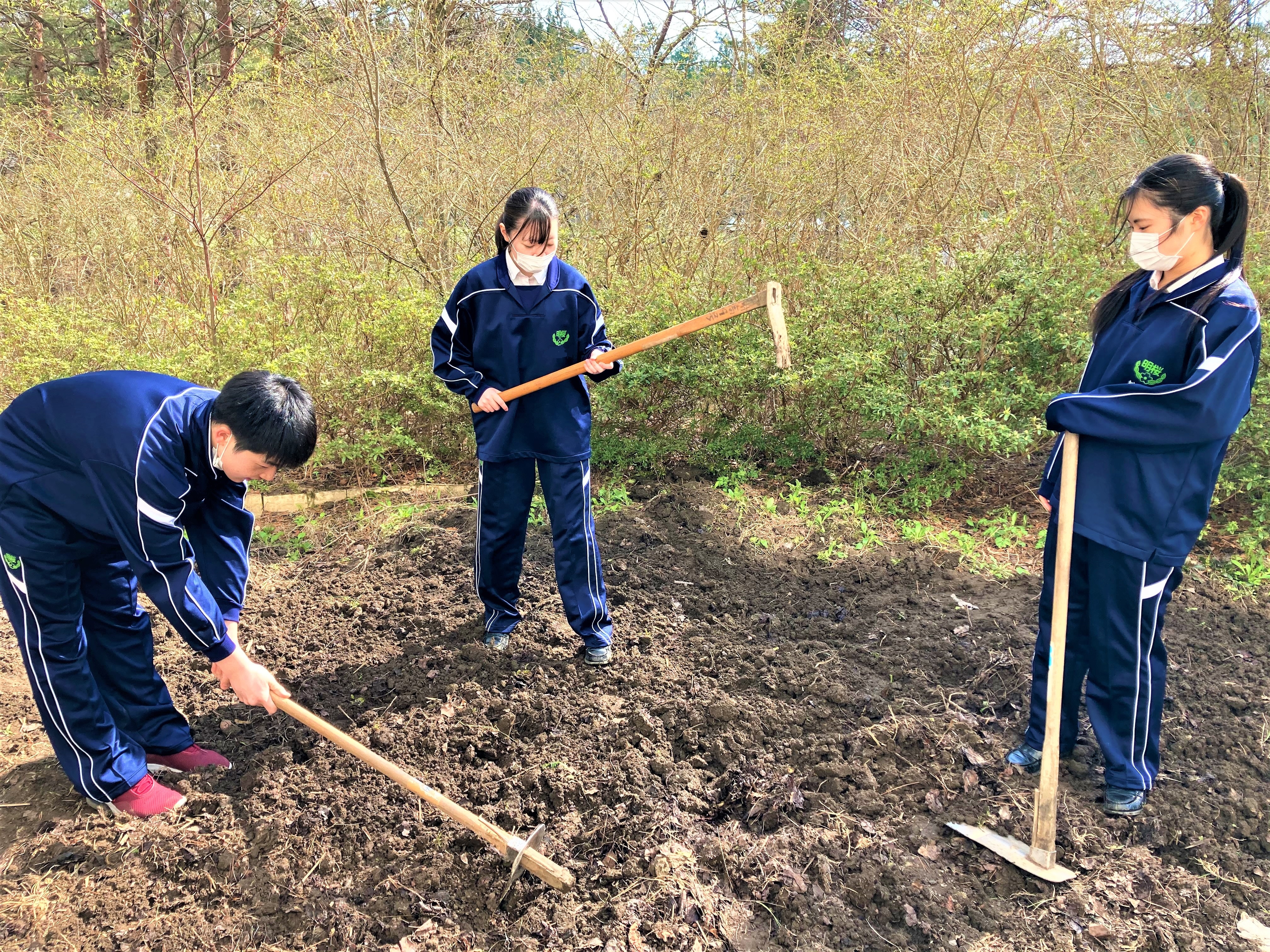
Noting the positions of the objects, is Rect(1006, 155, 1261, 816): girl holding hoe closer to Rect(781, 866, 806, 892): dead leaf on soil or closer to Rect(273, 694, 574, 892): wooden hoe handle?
Rect(781, 866, 806, 892): dead leaf on soil

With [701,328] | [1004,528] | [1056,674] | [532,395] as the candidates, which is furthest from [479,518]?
Answer: [1004,528]

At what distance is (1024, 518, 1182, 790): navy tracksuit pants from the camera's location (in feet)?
7.90

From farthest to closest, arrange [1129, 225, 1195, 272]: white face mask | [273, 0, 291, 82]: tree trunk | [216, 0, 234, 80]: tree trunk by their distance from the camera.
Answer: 1. [216, 0, 234, 80]: tree trunk
2. [273, 0, 291, 82]: tree trunk
3. [1129, 225, 1195, 272]: white face mask

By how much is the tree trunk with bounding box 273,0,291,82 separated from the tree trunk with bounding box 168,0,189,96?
0.71 metres

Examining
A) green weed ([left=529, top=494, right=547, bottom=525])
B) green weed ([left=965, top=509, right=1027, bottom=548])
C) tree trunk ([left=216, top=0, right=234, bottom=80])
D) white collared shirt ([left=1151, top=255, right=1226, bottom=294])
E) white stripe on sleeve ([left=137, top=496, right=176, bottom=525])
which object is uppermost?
tree trunk ([left=216, top=0, right=234, bottom=80])

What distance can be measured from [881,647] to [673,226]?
4130 mm

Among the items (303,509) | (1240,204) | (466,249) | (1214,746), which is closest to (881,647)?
(1214,746)

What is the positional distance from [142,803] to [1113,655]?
131 inches

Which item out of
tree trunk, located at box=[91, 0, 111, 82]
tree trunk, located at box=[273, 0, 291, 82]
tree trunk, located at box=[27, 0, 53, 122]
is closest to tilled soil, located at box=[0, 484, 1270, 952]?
tree trunk, located at box=[273, 0, 291, 82]

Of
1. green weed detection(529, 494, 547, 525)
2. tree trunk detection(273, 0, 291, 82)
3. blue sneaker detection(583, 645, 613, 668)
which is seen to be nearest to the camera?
blue sneaker detection(583, 645, 613, 668)

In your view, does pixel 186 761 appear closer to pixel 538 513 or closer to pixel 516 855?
pixel 516 855

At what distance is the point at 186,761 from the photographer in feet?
9.67

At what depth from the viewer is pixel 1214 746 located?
9.78 feet

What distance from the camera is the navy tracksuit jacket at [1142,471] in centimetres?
219
